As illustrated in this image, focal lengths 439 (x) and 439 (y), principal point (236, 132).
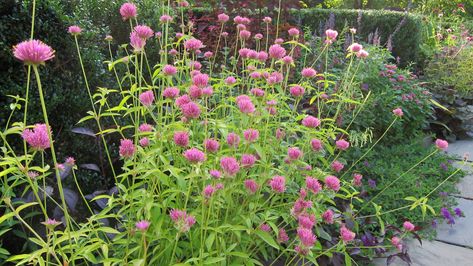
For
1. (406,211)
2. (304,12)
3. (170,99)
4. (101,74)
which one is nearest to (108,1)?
(101,74)

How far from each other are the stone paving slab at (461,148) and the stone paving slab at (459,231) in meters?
1.28

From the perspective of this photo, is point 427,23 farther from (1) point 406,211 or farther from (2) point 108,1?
(2) point 108,1

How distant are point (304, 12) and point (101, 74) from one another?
248 inches

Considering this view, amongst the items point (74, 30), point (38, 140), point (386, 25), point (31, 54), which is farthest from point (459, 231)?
point (386, 25)

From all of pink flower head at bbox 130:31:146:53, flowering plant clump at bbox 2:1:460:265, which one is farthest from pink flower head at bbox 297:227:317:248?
pink flower head at bbox 130:31:146:53

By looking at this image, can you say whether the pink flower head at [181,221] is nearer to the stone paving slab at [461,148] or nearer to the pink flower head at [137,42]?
the pink flower head at [137,42]

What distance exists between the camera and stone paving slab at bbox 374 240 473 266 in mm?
2529

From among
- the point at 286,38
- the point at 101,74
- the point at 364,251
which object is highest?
the point at 101,74

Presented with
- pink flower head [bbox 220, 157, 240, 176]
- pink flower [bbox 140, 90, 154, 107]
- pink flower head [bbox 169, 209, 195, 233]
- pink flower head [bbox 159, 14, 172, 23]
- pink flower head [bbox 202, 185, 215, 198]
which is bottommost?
pink flower head [bbox 169, 209, 195, 233]

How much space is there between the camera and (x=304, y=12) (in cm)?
816

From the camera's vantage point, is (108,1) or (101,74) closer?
(101,74)

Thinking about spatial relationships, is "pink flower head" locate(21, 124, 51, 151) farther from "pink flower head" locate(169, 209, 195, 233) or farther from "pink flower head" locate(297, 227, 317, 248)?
"pink flower head" locate(297, 227, 317, 248)

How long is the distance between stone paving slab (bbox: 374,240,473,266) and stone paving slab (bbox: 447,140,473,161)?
5.91ft

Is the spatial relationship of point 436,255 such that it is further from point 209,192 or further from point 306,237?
point 209,192
